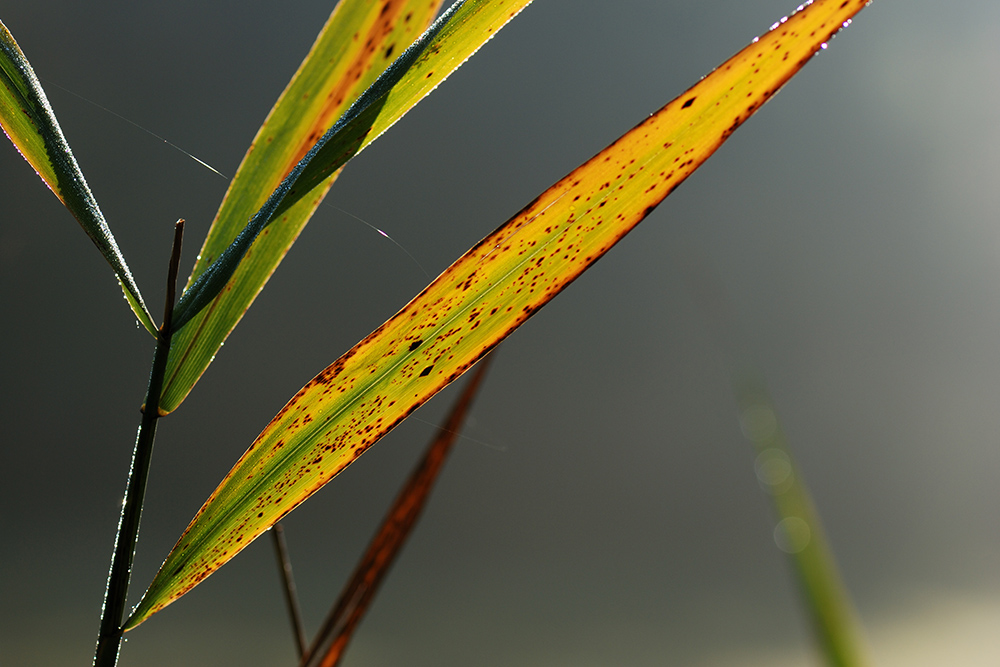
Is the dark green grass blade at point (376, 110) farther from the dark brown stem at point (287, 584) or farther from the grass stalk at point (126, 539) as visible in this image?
the dark brown stem at point (287, 584)

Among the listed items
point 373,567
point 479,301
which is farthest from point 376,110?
point 373,567

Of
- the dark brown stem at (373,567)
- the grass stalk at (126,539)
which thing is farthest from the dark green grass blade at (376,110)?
the dark brown stem at (373,567)

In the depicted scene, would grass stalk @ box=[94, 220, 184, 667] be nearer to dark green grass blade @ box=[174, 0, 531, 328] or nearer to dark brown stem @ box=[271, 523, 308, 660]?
dark green grass blade @ box=[174, 0, 531, 328]

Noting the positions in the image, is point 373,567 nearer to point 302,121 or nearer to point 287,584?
point 287,584

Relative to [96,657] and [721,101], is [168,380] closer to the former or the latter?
[96,657]

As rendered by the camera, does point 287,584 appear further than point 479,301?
Yes
